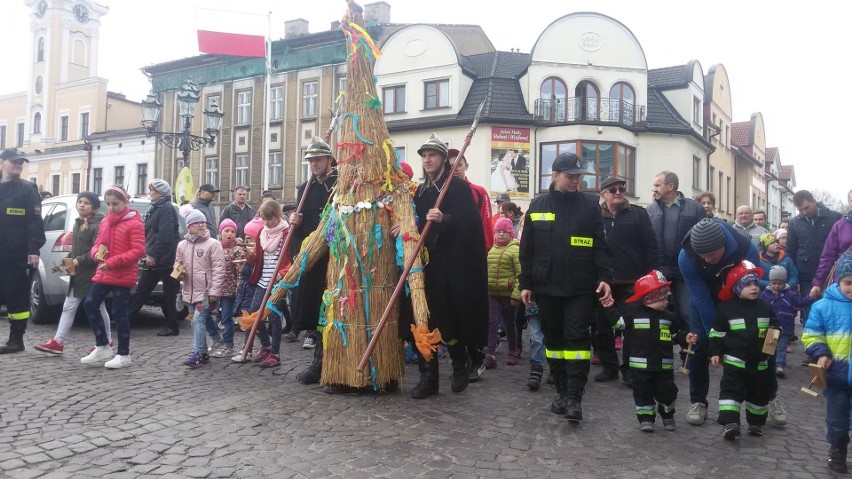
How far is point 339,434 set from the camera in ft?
14.8

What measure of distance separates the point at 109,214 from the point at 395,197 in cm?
319

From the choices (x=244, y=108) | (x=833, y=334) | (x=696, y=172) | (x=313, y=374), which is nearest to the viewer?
(x=833, y=334)

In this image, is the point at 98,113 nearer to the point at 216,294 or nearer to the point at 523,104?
the point at 523,104

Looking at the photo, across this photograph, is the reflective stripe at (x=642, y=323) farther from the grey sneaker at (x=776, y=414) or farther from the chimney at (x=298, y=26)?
the chimney at (x=298, y=26)

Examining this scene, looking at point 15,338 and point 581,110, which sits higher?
point 581,110

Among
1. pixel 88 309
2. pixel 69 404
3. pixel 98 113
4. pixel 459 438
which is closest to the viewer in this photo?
pixel 459 438

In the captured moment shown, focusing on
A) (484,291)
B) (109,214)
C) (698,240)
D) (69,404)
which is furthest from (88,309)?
(698,240)

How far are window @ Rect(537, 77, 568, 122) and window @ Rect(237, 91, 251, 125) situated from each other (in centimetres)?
1575

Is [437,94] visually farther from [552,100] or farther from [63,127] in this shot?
[63,127]

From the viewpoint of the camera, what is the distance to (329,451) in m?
4.18

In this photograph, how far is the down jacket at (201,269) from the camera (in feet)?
23.3

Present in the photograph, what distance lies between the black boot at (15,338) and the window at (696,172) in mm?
28655

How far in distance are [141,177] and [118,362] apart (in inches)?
1395

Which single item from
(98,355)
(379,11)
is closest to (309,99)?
(379,11)
